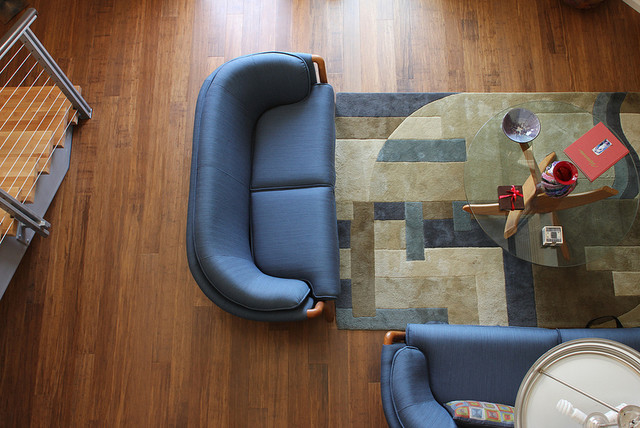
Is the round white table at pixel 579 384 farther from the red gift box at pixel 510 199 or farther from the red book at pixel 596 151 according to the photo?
the red book at pixel 596 151

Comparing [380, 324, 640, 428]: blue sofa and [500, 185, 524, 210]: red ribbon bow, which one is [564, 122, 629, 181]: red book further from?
[380, 324, 640, 428]: blue sofa

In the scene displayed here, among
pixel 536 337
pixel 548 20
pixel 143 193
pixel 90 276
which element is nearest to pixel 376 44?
pixel 548 20

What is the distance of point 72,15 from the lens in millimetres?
2947

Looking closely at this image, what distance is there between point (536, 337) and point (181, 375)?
6.08 feet

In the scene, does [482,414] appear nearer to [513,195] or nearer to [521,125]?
[513,195]

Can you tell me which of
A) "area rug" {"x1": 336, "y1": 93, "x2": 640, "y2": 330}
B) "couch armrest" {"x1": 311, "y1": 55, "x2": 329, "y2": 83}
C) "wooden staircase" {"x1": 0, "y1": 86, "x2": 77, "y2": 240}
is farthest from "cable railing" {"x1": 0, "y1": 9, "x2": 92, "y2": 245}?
"area rug" {"x1": 336, "y1": 93, "x2": 640, "y2": 330}

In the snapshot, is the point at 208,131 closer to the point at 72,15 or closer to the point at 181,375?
the point at 181,375

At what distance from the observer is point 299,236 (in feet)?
7.07

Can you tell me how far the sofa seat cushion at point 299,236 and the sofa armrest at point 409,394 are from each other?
17.2 inches

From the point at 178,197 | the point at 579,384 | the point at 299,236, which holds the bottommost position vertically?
the point at 178,197

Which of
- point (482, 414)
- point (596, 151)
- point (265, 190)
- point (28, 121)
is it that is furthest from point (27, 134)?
point (596, 151)

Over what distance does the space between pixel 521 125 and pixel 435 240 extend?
773 mm

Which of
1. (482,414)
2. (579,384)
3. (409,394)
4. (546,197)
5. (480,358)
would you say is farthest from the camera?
(546,197)

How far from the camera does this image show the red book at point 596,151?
2049 millimetres
